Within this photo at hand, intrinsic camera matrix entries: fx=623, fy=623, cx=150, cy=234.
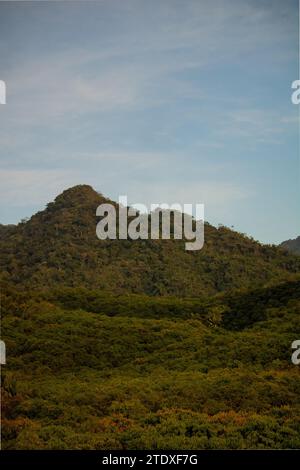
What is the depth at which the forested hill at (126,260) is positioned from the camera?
277 ft

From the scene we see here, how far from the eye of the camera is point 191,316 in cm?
4422

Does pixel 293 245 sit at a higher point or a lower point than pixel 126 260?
higher

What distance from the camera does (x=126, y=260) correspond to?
297 ft

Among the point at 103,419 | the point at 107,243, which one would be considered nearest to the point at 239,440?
the point at 103,419

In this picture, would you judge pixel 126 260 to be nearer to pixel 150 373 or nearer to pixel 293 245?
pixel 150 373

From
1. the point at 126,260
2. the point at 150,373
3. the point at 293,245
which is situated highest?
the point at 293,245

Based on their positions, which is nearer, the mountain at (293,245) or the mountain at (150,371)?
the mountain at (150,371)

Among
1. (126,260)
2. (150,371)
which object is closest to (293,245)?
(126,260)

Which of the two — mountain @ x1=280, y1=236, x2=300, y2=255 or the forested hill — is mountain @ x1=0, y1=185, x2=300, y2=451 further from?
mountain @ x1=280, y1=236, x2=300, y2=255

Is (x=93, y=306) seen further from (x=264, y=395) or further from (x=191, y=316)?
(x=264, y=395)

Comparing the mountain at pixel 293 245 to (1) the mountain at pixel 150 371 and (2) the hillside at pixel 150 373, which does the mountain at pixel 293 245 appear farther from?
(2) the hillside at pixel 150 373

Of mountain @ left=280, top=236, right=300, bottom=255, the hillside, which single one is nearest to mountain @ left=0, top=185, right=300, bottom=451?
the hillside

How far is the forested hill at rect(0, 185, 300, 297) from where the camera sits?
277ft

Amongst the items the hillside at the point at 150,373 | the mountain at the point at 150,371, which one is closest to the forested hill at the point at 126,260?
the mountain at the point at 150,371
